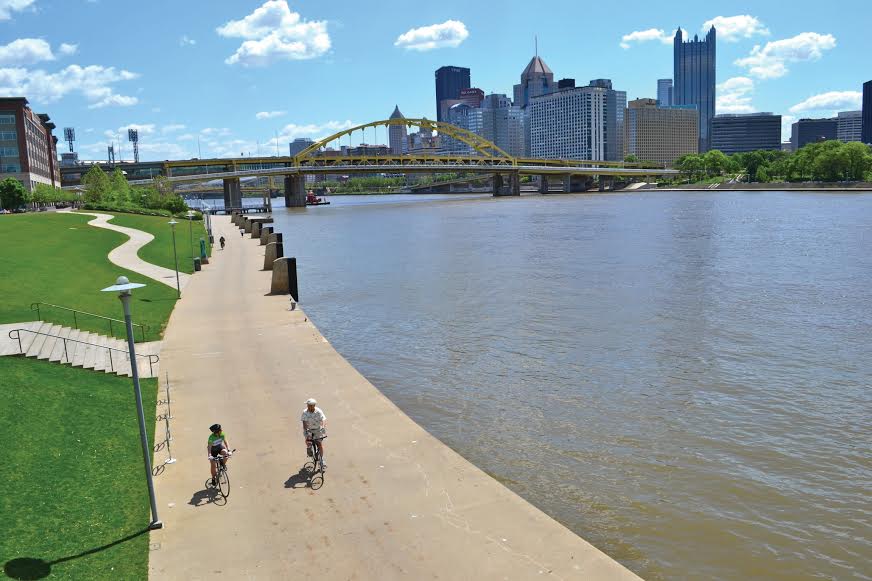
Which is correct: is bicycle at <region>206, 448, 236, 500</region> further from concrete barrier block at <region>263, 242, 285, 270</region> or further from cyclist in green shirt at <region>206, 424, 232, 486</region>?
concrete barrier block at <region>263, 242, 285, 270</region>

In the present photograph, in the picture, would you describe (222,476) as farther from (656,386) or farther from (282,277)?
(282,277)

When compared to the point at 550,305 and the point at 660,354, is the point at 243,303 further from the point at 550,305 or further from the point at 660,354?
the point at 660,354

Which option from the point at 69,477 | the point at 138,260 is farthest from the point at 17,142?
the point at 69,477

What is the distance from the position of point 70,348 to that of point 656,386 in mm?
16480

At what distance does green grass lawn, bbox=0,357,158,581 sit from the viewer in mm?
10719

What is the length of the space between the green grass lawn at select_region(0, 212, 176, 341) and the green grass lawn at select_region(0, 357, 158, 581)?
7.41m

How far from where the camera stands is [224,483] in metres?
13.0

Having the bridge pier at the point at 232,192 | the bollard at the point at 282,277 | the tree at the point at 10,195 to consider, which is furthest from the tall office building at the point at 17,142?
the bollard at the point at 282,277

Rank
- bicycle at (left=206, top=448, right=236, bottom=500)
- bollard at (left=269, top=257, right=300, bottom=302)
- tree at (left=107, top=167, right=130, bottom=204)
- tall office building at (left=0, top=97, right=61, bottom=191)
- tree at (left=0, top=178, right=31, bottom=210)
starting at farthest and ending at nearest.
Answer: tall office building at (left=0, top=97, right=61, bottom=191) → tree at (left=107, top=167, right=130, bottom=204) → tree at (left=0, top=178, right=31, bottom=210) → bollard at (left=269, top=257, right=300, bottom=302) → bicycle at (left=206, top=448, right=236, bottom=500)

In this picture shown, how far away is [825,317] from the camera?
97.5 feet

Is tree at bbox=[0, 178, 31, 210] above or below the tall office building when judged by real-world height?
below

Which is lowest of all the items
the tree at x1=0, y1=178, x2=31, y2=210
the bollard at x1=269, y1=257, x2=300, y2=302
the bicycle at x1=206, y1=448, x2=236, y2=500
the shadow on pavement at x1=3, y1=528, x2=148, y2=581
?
the shadow on pavement at x1=3, y1=528, x2=148, y2=581

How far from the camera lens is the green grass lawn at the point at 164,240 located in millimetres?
48031

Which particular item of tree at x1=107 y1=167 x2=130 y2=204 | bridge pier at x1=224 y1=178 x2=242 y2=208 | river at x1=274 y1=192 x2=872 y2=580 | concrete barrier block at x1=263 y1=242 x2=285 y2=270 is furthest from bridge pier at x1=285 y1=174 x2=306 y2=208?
concrete barrier block at x1=263 y1=242 x2=285 y2=270
